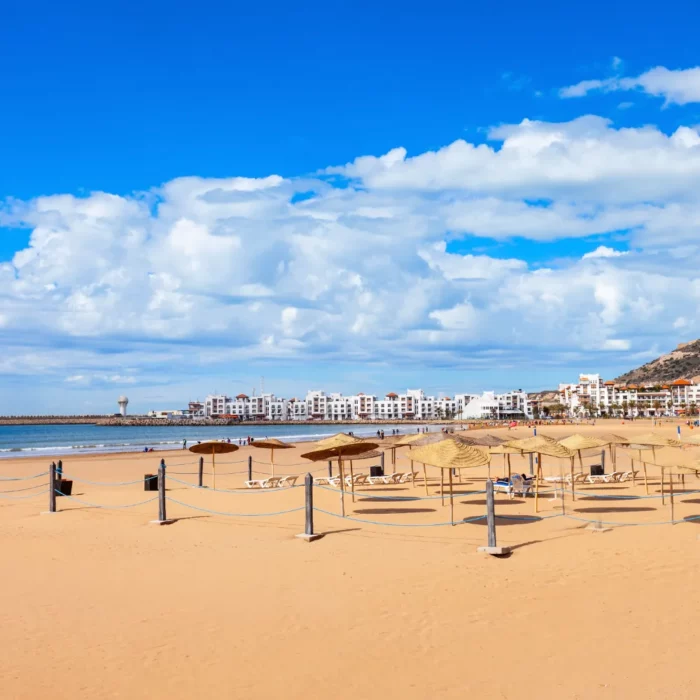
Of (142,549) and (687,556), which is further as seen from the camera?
(142,549)

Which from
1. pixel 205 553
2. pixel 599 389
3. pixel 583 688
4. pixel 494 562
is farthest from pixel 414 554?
pixel 599 389

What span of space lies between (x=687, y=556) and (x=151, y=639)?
8.10 m

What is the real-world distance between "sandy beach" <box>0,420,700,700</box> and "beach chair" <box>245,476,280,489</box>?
18.2 ft

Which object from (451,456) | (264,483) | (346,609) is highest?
(451,456)

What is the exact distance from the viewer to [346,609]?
28.3ft

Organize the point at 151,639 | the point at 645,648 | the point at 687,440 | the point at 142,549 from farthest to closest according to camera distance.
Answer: the point at 687,440 < the point at 142,549 < the point at 151,639 < the point at 645,648

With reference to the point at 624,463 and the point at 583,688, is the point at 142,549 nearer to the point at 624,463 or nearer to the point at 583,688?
the point at 583,688

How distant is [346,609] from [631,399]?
16999 centimetres

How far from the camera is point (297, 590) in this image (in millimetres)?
9547

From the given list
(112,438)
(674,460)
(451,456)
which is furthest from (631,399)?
(451,456)

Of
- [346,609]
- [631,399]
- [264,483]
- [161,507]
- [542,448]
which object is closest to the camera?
[346,609]

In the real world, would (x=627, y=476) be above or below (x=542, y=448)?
below

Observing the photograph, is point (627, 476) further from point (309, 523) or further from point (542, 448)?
point (309, 523)

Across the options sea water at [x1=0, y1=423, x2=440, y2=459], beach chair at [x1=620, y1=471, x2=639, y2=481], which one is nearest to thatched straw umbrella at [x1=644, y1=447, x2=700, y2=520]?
beach chair at [x1=620, y1=471, x2=639, y2=481]
